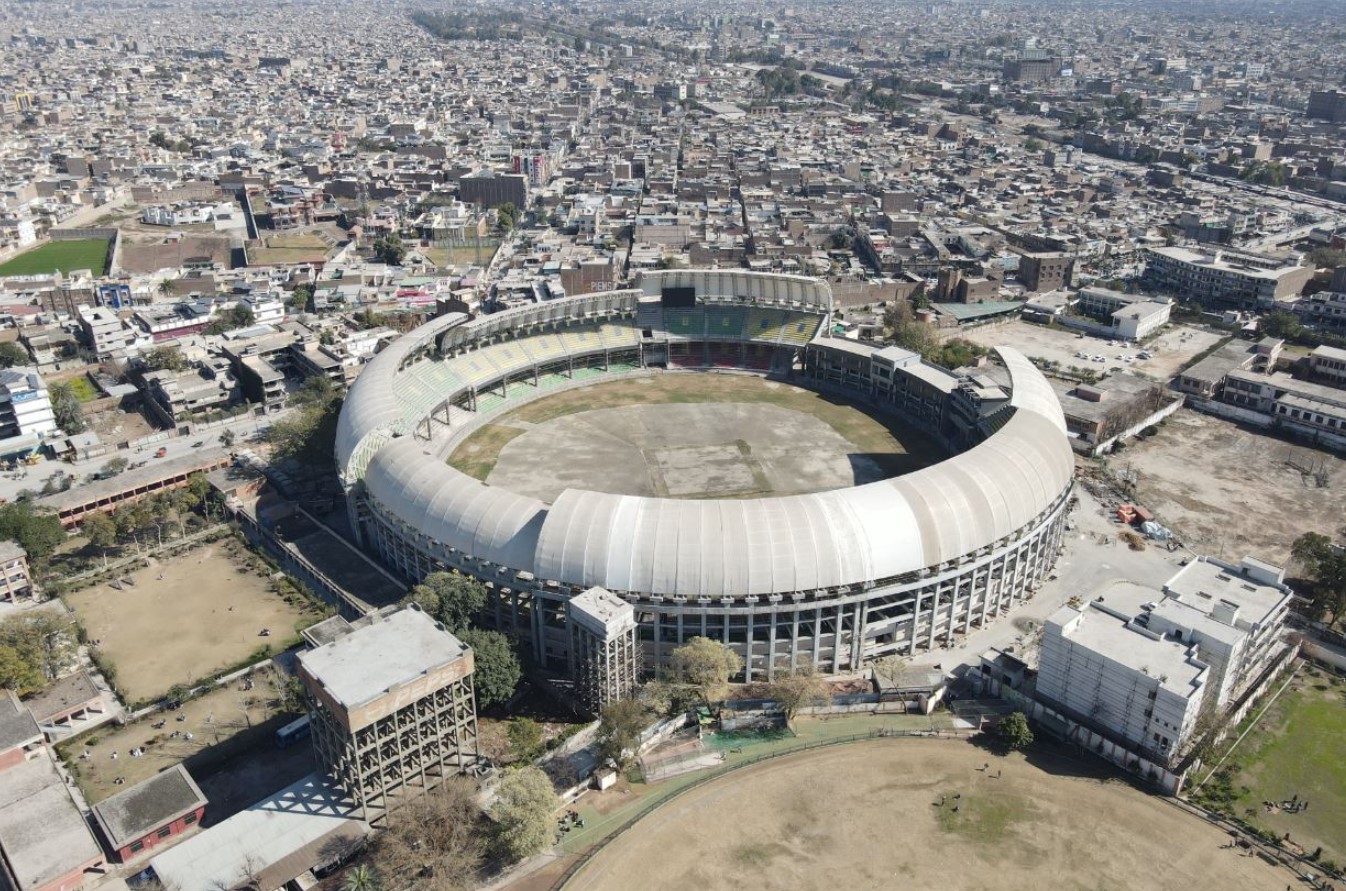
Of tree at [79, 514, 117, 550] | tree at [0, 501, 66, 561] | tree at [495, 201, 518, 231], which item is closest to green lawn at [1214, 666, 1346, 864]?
tree at [79, 514, 117, 550]

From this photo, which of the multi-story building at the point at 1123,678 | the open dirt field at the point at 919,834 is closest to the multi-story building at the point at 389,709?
the open dirt field at the point at 919,834

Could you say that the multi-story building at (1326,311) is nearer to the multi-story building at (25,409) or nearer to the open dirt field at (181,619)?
the open dirt field at (181,619)

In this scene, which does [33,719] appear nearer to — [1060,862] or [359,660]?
[359,660]

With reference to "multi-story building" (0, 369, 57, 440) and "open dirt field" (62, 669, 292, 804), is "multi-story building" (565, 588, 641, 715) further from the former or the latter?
"multi-story building" (0, 369, 57, 440)

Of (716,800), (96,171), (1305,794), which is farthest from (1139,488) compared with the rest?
(96,171)

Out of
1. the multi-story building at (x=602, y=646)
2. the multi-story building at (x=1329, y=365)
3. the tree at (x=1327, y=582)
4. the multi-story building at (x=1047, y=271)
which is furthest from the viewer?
the multi-story building at (x=1047, y=271)
